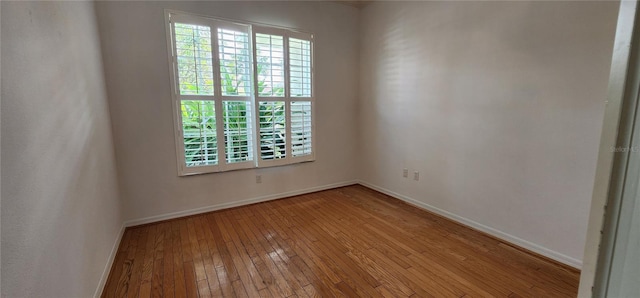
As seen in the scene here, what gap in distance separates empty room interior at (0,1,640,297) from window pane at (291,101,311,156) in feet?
0.11

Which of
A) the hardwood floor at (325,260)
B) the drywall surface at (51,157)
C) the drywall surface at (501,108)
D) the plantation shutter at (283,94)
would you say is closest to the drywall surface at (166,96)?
the plantation shutter at (283,94)

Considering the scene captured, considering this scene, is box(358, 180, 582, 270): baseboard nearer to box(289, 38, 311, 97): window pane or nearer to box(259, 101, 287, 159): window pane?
box(259, 101, 287, 159): window pane

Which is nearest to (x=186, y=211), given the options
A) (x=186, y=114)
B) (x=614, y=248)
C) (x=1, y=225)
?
(x=186, y=114)

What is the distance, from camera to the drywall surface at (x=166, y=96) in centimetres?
262

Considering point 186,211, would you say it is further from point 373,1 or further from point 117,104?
point 373,1

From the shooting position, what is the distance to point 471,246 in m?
2.41

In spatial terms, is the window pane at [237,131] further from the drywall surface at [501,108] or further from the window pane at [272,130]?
the drywall surface at [501,108]

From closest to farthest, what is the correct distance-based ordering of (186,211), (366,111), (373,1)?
(186,211)
(373,1)
(366,111)

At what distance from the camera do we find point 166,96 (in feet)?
9.30

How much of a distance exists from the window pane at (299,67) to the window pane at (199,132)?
43.5 inches

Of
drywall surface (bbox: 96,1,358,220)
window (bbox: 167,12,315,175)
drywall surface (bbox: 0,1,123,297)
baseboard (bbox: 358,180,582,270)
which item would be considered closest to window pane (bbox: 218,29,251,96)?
window (bbox: 167,12,315,175)

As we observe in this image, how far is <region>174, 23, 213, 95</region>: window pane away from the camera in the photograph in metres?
2.82

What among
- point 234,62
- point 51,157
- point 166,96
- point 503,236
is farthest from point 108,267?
point 503,236

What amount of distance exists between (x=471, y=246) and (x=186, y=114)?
3151 millimetres
